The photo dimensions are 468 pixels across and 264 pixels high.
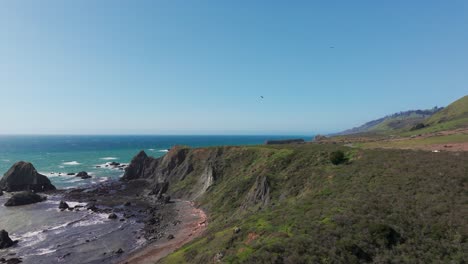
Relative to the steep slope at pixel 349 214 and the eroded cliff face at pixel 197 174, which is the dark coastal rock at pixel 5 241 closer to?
the steep slope at pixel 349 214

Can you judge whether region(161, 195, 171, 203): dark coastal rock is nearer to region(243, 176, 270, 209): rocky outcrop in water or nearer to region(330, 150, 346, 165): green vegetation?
region(243, 176, 270, 209): rocky outcrop in water

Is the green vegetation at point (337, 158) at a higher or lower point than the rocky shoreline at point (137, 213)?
higher

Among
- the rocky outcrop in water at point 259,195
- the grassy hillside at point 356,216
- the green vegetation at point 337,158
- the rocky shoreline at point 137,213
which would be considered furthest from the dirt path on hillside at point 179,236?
the green vegetation at point 337,158

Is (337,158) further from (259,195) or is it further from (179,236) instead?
(179,236)

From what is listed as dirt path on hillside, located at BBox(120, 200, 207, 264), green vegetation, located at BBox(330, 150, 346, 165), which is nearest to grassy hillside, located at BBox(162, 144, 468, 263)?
green vegetation, located at BBox(330, 150, 346, 165)

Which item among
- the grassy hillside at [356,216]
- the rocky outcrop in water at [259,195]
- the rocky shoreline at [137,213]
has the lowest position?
the rocky shoreline at [137,213]

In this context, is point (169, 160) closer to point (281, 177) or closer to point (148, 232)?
point (148, 232)

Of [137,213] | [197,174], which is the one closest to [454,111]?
[197,174]
